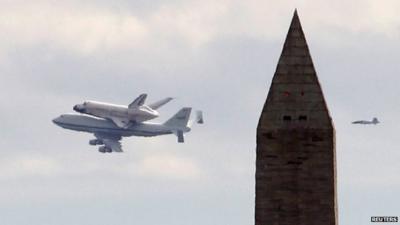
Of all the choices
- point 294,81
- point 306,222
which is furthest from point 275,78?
point 306,222

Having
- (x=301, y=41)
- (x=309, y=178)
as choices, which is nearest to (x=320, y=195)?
(x=309, y=178)

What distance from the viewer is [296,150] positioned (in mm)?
58375

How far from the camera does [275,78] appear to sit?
58344mm

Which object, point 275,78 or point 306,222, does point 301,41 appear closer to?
point 275,78

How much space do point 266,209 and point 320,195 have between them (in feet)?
5.45

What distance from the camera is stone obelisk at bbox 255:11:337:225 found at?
2296 inches

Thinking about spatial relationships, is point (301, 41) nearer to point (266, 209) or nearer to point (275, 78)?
point (275, 78)

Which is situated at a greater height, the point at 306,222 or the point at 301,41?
the point at 301,41

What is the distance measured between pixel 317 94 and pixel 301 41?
165 cm

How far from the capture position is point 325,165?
58.4 meters

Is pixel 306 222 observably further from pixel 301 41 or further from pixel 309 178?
pixel 301 41

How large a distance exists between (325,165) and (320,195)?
901 mm

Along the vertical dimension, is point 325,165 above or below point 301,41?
below

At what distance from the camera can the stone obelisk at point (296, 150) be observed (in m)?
58.3
